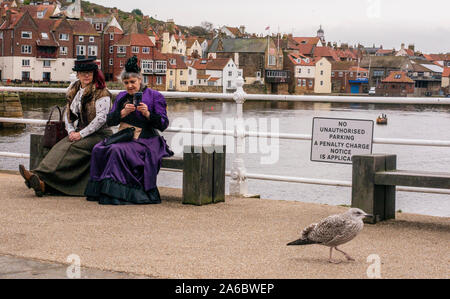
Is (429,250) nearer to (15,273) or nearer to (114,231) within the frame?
(114,231)

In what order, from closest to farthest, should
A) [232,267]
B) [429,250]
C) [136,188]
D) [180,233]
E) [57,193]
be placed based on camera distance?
[232,267]
[429,250]
[180,233]
[136,188]
[57,193]

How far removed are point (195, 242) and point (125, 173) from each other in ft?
5.87

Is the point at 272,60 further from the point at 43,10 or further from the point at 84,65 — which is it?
the point at 84,65

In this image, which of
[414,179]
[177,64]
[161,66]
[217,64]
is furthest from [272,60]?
[414,179]

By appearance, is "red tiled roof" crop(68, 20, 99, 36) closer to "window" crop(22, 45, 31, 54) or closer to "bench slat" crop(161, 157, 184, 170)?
"window" crop(22, 45, 31, 54)

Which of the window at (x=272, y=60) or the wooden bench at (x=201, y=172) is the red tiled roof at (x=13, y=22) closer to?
the window at (x=272, y=60)

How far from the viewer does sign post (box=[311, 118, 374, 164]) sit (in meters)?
6.81

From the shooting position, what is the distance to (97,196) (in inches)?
269

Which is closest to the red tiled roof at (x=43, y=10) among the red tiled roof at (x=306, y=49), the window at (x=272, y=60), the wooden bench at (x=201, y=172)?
the window at (x=272, y=60)

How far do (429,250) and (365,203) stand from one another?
3.33ft

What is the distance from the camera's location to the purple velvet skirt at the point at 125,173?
662cm

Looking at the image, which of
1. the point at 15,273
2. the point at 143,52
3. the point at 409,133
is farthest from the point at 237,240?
the point at 143,52

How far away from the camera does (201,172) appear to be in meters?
6.71

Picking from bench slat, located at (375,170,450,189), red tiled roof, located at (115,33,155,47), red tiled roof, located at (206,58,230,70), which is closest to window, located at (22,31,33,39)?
red tiled roof, located at (115,33,155,47)
